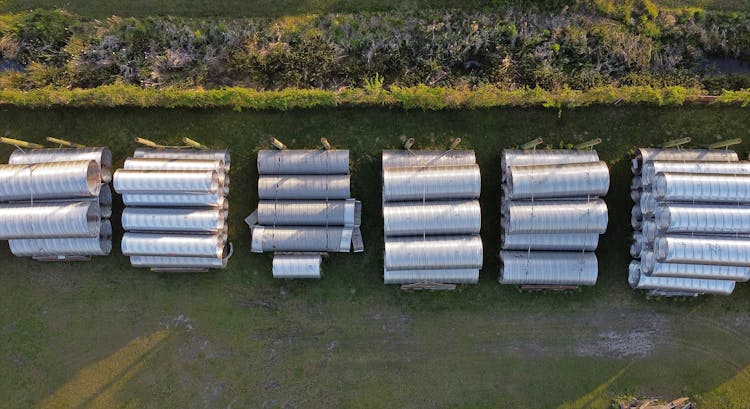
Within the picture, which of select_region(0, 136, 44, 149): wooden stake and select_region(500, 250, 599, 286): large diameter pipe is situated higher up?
select_region(0, 136, 44, 149): wooden stake

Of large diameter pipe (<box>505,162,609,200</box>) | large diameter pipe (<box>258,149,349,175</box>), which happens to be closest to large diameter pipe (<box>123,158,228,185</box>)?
large diameter pipe (<box>258,149,349,175</box>)

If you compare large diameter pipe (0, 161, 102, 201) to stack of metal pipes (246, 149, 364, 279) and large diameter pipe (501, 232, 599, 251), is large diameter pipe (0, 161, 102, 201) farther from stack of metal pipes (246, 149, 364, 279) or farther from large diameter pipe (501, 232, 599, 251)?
large diameter pipe (501, 232, 599, 251)

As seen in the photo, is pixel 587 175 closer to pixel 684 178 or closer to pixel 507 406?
pixel 684 178

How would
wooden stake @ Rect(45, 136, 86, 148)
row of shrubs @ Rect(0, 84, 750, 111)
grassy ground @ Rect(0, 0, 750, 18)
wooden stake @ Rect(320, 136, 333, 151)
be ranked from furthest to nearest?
grassy ground @ Rect(0, 0, 750, 18) → row of shrubs @ Rect(0, 84, 750, 111) → wooden stake @ Rect(45, 136, 86, 148) → wooden stake @ Rect(320, 136, 333, 151)

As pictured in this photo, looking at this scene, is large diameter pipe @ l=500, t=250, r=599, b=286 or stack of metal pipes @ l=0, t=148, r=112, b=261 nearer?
stack of metal pipes @ l=0, t=148, r=112, b=261

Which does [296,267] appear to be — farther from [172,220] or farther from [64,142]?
[64,142]

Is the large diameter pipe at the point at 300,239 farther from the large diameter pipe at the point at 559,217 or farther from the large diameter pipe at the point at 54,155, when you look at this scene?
the large diameter pipe at the point at 54,155

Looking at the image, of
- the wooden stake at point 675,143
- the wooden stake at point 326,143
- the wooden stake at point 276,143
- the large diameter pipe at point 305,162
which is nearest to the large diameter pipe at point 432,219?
the large diameter pipe at point 305,162
